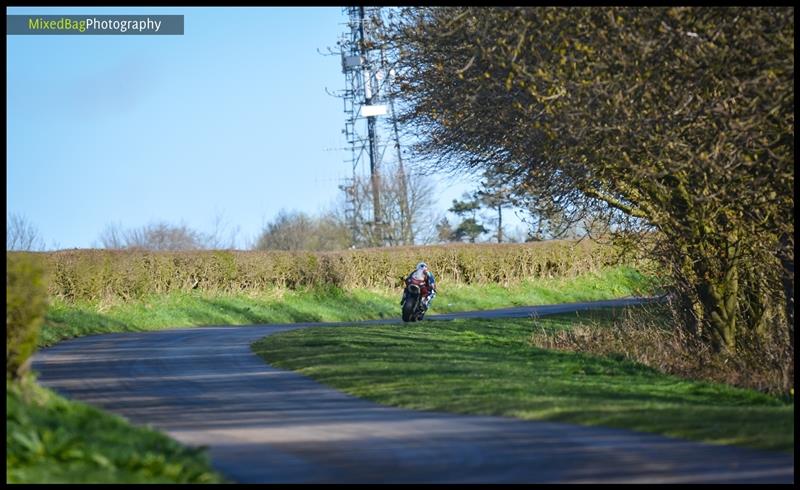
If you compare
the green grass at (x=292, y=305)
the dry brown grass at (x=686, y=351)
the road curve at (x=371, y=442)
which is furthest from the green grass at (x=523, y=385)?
the green grass at (x=292, y=305)

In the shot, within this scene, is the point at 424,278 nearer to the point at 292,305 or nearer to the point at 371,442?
the point at 292,305

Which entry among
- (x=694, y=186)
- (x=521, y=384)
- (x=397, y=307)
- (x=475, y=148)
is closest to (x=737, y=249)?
(x=694, y=186)

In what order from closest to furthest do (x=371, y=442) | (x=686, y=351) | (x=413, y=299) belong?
(x=371, y=442) → (x=686, y=351) → (x=413, y=299)

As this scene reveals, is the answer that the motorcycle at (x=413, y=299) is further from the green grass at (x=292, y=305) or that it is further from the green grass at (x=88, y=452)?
the green grass at (x=88, y=452)

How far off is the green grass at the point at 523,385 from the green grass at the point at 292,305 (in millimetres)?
5183

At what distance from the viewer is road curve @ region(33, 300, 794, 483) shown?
9.56 metres

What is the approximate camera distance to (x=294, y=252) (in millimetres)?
45625

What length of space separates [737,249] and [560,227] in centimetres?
515

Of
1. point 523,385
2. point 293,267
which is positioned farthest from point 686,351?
point 293,267

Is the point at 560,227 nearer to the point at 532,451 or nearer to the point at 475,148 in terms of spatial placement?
the point at 475,148

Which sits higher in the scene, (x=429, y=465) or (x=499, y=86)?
(x=499, y=86)

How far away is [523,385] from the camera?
55.4ft

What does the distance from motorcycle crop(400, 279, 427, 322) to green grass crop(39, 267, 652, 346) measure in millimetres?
5905

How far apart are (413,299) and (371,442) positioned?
24.4m
